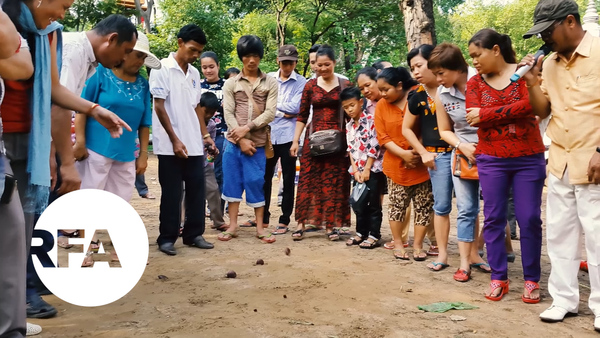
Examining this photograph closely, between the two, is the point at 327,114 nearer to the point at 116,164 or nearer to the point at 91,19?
the point at 116,164

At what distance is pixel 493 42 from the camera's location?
4.01m

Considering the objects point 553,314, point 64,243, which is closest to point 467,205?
point 553,314

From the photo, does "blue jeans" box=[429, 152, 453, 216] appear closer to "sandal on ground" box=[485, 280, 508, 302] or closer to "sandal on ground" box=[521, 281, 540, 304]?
"sandal on ground" box=[485, 280, 508, 302]

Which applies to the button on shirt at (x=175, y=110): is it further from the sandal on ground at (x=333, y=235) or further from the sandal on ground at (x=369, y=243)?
the sandal on ground at (x=369, y=243)

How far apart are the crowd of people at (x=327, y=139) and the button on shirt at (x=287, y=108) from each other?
0.02m

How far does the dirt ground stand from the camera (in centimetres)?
336

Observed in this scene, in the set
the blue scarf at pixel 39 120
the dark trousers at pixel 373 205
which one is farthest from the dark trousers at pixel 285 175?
the blue scarf at pixel 39 120

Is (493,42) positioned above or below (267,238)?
above

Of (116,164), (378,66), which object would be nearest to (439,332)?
(116,164)

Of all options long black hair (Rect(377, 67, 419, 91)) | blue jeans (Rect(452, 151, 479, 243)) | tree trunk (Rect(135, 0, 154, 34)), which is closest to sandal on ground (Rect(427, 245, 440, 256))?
blue jeans (Rect(452, 151, 479, 243))

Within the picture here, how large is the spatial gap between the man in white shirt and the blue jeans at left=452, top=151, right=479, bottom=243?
246cm

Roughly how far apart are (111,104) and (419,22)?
4979mm

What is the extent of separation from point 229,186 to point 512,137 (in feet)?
10.1

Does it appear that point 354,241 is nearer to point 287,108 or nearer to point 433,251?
point 433,251
